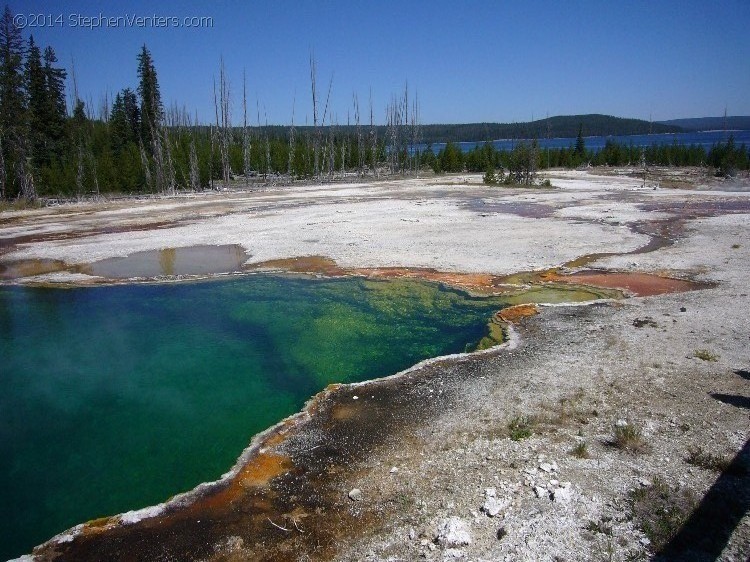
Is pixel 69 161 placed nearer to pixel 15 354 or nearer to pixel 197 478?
pixel 15 354

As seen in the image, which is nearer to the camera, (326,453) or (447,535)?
(447,535)

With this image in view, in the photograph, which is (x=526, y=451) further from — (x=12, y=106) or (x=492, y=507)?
(x=12, y=106)

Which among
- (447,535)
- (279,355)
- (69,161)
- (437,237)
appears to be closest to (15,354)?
(279,355)

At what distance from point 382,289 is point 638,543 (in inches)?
368

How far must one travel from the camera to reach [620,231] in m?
19.5

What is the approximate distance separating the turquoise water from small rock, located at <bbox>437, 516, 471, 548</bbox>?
2.95 meters

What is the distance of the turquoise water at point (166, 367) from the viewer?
617 cm

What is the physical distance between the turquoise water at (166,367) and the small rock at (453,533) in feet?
9.69

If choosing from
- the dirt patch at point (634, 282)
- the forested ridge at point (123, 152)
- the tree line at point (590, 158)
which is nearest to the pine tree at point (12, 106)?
the forested ridge at point (123, 152)

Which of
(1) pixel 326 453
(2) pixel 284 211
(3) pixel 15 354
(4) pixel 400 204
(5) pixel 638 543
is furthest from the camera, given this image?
(4) pixel 400 204

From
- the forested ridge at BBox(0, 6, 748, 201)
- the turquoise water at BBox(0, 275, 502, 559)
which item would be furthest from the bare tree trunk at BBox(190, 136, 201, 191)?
the turquoise water at BBox(0, 275, 502, 559)

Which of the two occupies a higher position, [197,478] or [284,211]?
[284,211]

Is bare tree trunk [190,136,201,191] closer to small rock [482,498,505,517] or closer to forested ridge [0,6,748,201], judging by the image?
forested ridge [0,6,748,201]

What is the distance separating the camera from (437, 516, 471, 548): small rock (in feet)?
14.5
